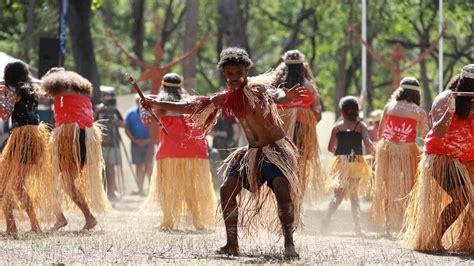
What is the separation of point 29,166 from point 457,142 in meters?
3.91

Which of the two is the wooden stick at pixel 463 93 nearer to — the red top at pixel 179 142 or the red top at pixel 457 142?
the red top at pixel 457 142

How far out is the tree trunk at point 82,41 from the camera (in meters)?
17.0

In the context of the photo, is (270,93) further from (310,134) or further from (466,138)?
(310,134)

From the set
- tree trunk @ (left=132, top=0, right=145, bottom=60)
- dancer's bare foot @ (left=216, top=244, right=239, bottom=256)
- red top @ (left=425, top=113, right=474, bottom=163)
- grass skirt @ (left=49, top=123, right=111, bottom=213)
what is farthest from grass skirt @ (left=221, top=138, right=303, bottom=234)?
tree trunk @ (left=132, top=0, right=145, bottom=60)

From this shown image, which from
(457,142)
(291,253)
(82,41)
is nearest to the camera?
(291,253)

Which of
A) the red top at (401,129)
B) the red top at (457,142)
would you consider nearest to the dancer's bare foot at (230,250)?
the red top at (457,142)

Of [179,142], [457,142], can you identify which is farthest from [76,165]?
[457,142]

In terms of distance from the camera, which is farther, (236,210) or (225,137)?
(225,137)

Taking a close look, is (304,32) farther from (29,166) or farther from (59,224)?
(29,166)

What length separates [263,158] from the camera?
8.73 meters

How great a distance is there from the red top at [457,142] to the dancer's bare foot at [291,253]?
1.63m

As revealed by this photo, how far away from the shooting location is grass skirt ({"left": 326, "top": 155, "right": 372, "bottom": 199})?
1174 centimetres

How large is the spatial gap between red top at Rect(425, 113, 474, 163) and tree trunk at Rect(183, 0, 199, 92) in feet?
31.7

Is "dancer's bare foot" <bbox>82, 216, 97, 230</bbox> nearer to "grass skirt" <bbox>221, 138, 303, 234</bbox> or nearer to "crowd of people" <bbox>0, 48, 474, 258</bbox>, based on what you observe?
"crowd of people" <bbox>0, 48, 474, 258</bbox>
